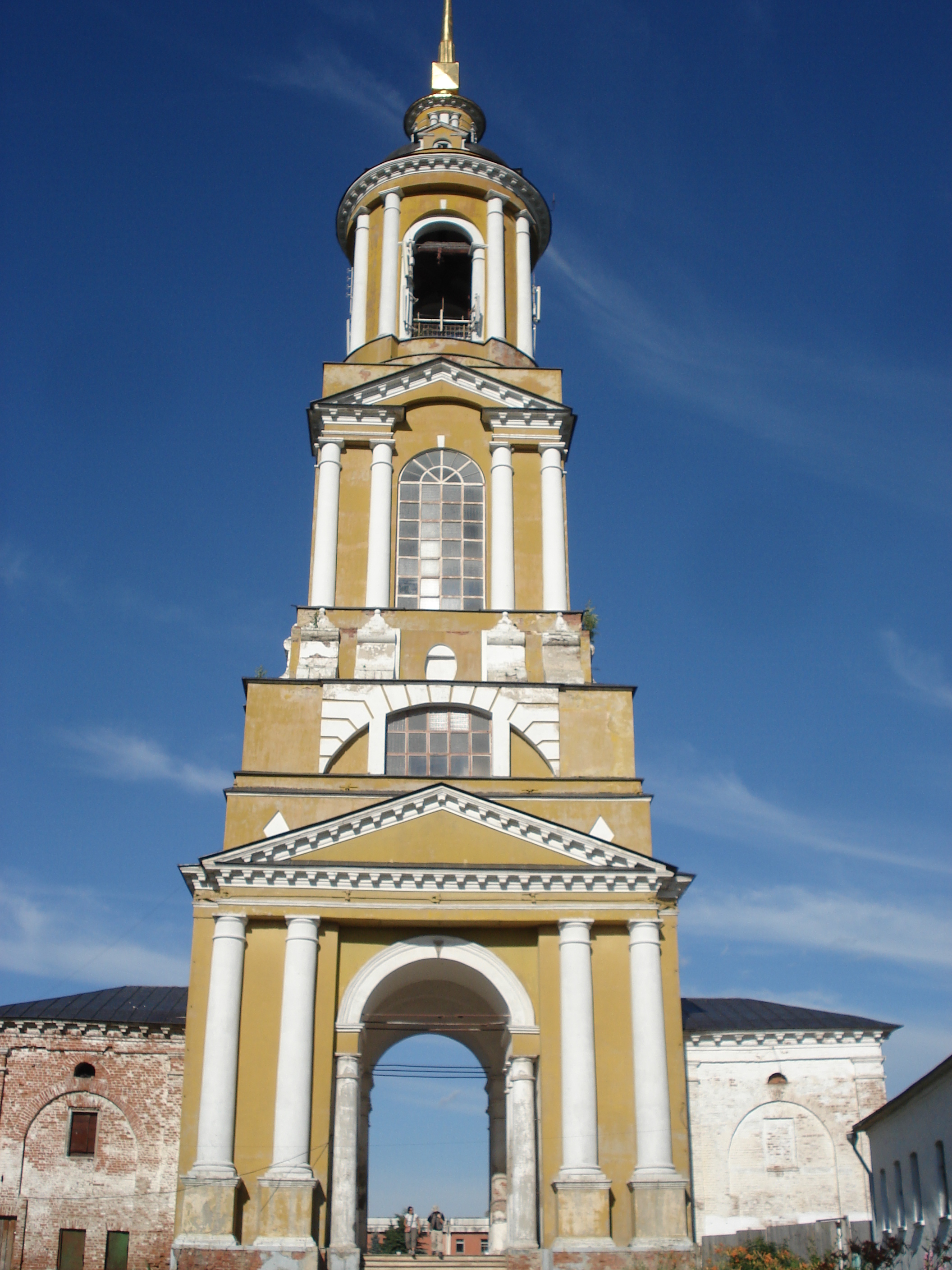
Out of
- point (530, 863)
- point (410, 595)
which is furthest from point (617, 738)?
point (410, 595)

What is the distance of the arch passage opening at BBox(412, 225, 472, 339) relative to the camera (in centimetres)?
3222

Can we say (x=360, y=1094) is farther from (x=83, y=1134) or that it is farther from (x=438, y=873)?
(x=83, y=1134)

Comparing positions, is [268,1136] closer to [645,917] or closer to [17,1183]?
[645,917]

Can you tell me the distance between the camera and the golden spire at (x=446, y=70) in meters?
37.0

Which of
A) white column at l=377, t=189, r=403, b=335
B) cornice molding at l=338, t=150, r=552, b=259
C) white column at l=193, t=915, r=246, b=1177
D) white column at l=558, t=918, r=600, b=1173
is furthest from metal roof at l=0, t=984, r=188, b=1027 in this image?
cornice molding at l=338, t=150, r=552, b=259

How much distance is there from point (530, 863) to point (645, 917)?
7.44ft

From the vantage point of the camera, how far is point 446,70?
3738cm

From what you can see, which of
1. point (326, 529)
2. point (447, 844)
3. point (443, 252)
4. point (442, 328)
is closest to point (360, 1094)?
point (447, 844)

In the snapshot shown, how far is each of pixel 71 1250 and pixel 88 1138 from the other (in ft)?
7.37

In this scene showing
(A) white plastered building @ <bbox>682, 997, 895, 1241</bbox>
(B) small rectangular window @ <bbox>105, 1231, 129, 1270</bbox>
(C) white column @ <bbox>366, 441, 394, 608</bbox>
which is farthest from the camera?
(C) white column @ <bbox>366, 441, 394, 608</bbox>

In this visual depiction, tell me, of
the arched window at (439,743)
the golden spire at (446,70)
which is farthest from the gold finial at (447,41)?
the arched window at (439,743)

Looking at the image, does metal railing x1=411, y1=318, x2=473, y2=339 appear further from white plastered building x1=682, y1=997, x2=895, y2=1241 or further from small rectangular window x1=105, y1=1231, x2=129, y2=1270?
small rectangular window x1=105, y1=1231, x2=129, y2=1270

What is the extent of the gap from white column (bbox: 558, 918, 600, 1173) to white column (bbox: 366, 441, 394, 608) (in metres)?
8.46

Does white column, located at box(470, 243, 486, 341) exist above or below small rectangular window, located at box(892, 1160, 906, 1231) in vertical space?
above
